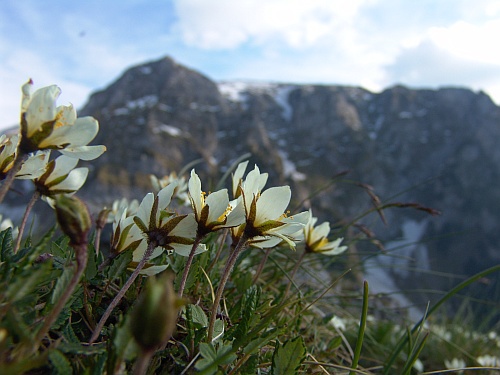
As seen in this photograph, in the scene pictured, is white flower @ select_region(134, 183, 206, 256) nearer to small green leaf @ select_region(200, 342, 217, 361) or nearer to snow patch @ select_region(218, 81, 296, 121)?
small green leaf @ select_region(200, 342, 217, 361)

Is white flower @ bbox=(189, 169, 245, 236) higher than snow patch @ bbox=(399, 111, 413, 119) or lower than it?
higher

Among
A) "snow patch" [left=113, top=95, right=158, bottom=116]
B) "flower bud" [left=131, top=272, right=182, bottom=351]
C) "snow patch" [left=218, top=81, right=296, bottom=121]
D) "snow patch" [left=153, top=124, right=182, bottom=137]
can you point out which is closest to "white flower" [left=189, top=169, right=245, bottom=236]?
"flower bud" [left=131, top=272, right=182, bottom=351]

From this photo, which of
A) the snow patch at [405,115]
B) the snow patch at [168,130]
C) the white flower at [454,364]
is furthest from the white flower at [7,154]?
the snow patch at [405,115]

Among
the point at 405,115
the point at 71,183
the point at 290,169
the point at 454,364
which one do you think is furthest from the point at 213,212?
the point at 405,115

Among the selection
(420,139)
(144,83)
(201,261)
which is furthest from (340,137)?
(201,261)

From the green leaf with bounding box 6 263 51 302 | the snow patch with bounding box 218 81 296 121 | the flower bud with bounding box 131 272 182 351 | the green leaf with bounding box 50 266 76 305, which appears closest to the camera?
the flower bud with bounding box 131 272 182 351

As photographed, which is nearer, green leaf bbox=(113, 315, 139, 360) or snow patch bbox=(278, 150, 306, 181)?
green leaf bbox=(113, 315, 139, 360)
